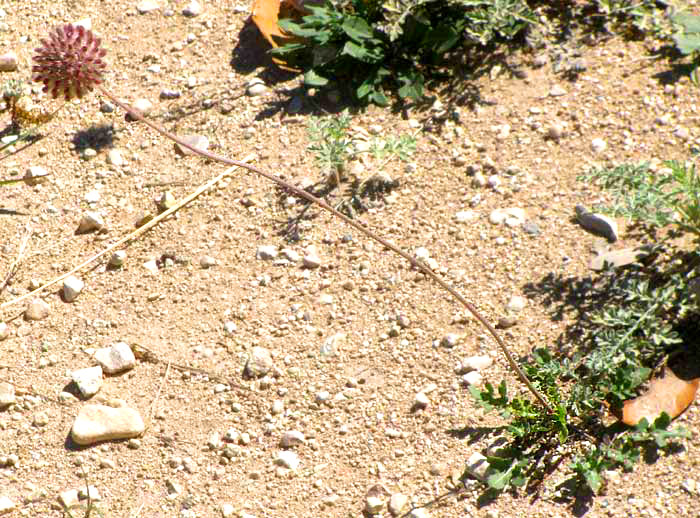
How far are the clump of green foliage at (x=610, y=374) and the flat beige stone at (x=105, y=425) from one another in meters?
1.13

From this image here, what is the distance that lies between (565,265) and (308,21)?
4.74 ft

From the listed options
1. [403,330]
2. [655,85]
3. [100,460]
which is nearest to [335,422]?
[403,330]

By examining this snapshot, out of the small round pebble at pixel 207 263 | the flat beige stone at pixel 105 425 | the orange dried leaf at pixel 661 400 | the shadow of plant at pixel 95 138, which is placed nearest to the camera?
the orange dried leaf at pixel 661 400

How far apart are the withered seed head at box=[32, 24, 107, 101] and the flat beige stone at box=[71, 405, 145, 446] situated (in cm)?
132

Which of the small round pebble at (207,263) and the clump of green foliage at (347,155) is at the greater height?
the clump of green foliage at (347,155)

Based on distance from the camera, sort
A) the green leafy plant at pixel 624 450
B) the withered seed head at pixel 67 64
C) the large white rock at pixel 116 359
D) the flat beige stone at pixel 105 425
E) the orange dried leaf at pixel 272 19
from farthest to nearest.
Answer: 1. the orange dried leaf at pixel 272 19
2. the withered seed head at pixel 67 64
3. the large white rock at pixel 116 359
4. the flat beige stone at pixel 105 425
5. the green leafy plant at pixel 624 450

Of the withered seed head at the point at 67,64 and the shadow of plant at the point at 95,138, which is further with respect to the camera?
the shadow of plant at the point at 95,138

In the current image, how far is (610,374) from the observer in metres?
2.73

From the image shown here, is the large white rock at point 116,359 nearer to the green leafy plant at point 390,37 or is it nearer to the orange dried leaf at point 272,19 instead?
Result: the green leafy plant at point 390,37

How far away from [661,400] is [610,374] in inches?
7.2

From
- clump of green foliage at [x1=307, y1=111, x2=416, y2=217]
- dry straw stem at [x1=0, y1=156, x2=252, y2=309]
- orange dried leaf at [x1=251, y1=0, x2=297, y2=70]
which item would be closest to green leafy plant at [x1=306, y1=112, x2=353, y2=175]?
clump of green foliage at [x1=307, y1=111, x2=416, y2=217]

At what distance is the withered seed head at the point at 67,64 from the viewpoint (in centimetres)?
339

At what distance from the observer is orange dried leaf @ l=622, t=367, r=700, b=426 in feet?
8.93

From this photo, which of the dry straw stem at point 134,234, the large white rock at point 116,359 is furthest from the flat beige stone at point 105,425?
the dry straw stem at point 134,234
